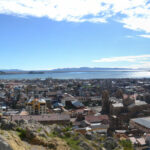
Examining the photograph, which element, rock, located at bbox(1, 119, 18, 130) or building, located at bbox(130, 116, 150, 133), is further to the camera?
building, located at bbox(130, 116, 150, 133)

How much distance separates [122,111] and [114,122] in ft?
26.3

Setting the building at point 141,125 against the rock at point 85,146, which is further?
the building at point 141,125

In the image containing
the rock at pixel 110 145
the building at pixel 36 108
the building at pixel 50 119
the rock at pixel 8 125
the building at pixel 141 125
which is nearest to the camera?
the rock at pixel 8 125

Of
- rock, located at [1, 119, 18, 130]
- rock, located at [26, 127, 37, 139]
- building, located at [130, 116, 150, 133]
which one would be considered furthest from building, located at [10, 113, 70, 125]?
rock, located at [26, 127, 37, 139]

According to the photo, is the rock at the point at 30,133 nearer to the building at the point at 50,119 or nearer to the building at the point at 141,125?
the building at the point at 50,119

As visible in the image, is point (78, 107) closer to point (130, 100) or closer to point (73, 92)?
point (130, 100)

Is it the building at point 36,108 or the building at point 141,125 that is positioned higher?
the building at point 36,108

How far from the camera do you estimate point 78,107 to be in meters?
34.0

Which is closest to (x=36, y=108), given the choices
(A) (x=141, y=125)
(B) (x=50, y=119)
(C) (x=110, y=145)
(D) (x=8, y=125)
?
(B) (x=50, y=119)

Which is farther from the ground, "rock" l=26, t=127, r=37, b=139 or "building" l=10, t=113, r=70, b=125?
"rock" l=26, t=127, r=37, b=139

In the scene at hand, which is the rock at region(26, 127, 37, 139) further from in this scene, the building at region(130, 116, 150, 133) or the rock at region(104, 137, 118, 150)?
the building at region(130, 116, 150, 133)

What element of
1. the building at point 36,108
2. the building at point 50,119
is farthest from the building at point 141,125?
the building at point 36,108

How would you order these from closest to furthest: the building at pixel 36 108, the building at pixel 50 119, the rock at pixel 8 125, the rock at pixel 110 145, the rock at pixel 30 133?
the rock at pixel 30 133
the rock at pixel 8 125
the rock at pixel 110 145
the building at pixel 50 119
the building at pixel 36 108

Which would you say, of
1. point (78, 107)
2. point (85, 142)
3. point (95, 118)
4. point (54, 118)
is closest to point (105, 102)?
point (78, 107)
